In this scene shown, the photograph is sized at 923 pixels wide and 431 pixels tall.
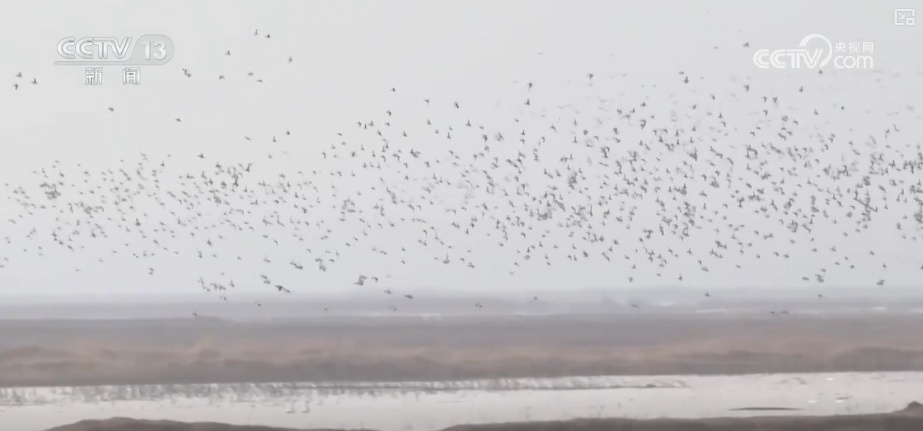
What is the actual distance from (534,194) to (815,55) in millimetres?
655

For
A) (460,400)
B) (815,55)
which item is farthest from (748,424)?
(815,55)

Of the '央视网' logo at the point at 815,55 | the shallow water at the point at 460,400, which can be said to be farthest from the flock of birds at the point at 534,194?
the shallow water at the point at 460,400

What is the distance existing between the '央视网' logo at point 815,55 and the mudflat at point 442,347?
53cm

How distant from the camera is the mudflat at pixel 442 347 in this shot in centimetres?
188

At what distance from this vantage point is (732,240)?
191cm

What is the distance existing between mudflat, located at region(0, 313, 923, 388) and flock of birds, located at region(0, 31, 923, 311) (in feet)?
0.31

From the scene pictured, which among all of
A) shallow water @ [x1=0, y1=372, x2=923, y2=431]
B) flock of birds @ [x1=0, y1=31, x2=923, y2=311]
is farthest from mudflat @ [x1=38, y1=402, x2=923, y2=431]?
flock of birds @ [x1=0, y1=31, x2=923, y2=311]

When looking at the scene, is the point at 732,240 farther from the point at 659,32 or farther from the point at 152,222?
the point at 152,222

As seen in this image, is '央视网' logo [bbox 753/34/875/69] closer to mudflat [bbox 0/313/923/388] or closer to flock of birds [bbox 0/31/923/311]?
flock of birds [bbox 0/31/923/311]

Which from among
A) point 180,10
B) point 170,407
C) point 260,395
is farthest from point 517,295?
point 180,10

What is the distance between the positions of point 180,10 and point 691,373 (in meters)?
1.31

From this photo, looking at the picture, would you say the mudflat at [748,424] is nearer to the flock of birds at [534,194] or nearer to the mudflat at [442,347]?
the mudflat at [442,347]

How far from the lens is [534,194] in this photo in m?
1.91

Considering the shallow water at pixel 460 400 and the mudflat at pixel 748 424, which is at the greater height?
the shallow water at pixel 460 400
